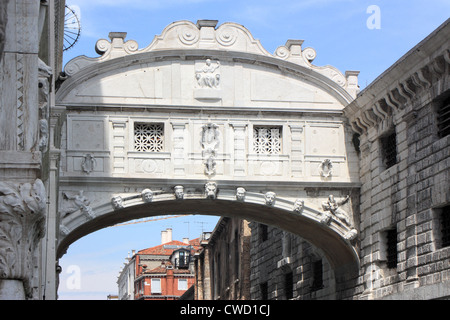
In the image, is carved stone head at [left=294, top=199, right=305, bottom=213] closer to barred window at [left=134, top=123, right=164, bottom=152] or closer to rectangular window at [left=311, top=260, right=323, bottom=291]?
barred window at [left=134, top=123, right=164, bottom=152]

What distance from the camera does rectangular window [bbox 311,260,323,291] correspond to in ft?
91.8

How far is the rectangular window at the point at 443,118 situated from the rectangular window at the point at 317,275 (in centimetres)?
882

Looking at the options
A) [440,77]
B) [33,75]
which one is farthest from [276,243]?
[33,75]

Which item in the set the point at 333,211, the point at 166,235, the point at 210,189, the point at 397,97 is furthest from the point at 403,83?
the point at 166,235

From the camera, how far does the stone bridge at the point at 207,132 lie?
77.2 feet

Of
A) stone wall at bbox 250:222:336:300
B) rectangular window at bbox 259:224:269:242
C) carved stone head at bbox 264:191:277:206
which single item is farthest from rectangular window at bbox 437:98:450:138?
rectangular window at bbox 259:224:269:242

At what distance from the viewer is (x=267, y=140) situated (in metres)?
24.4

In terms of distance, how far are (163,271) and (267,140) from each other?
55.9m

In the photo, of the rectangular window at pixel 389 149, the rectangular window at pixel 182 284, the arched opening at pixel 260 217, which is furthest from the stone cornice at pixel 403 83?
the rectangular window at pixel 182 284

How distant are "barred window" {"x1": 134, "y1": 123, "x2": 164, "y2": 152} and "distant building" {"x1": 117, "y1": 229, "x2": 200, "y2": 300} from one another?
46743 mm

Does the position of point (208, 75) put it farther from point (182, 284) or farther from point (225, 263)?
point (182, 284)

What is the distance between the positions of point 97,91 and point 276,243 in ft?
35.9

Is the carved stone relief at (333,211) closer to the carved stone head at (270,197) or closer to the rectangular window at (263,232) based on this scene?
the carved stone head at (270,197)

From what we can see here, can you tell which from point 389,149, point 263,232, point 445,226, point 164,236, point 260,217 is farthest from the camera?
point 164,236
